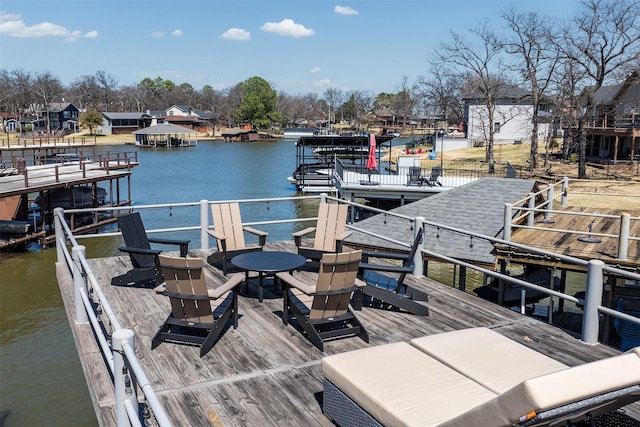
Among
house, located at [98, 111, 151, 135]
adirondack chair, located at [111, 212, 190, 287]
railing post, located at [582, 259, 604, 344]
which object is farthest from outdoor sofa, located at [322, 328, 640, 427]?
house, located at [98, 111, 151, 135]

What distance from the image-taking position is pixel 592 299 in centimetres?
578

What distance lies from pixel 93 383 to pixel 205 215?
14.6 feet

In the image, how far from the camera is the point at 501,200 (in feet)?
50.6

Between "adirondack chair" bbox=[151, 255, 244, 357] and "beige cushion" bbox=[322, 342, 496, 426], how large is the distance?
5.71ft

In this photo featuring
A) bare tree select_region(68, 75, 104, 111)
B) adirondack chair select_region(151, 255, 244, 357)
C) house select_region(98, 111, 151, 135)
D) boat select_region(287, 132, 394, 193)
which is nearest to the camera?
adirondack chair select_region(151, 255, 244, 357)

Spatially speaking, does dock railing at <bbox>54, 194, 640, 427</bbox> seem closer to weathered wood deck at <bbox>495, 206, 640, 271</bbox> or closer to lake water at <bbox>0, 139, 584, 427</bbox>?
lake water at <bbox>0, 139, 584, 427</bbox>

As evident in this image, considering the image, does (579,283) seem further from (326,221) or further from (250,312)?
(250,312)

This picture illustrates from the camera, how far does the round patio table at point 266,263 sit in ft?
22.1

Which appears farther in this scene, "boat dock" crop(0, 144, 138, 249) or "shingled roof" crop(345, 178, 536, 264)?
"boat dock" crop(0, 144, 138, 249)

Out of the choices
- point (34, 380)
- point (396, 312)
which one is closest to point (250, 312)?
point (396, 312)

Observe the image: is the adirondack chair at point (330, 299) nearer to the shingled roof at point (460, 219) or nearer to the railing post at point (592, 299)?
the railing post at point (592, 299)

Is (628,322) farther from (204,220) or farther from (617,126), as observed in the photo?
(617,126)

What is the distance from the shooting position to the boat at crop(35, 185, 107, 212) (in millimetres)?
26180

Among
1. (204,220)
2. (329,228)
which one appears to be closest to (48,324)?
(204,220)
